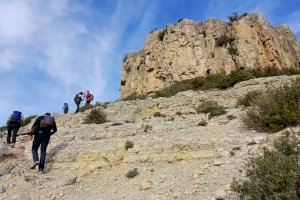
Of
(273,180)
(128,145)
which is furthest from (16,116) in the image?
(273,180)

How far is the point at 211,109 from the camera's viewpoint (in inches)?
819

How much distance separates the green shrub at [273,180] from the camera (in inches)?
330

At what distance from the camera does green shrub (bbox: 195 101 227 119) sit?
61.6 ft

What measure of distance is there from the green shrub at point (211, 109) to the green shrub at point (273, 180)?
30.2 feet

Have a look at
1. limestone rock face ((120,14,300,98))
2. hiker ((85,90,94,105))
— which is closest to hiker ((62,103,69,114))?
hiker ((85,90,94,105))

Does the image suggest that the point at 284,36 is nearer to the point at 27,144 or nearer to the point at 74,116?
the point at 74,116

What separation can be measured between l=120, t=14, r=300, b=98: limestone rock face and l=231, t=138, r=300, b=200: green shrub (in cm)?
3078

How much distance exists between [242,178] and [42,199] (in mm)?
5706

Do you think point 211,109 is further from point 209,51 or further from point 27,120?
point 209,51

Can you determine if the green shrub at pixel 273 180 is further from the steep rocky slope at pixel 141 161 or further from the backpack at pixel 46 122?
the backpack at pixel 46 122

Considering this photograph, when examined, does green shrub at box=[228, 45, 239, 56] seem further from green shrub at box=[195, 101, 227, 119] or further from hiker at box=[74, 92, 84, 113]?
green shrub at box=[195, 101, 227, 119]

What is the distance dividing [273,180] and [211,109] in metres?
12.2

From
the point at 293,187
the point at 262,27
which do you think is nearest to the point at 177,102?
the point at 293,187

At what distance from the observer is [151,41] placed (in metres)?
46.2
